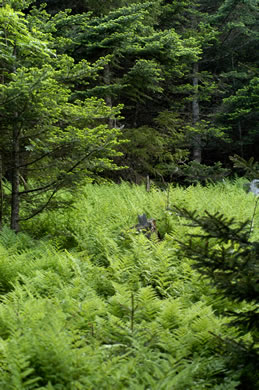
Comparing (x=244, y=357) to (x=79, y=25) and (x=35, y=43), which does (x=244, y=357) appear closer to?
(x=35, y=43)

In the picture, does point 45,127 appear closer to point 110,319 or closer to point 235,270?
point 110,319

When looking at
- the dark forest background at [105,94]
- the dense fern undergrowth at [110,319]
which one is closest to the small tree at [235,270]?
the dense fern undergrowth at [110,319]

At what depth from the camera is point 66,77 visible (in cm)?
543

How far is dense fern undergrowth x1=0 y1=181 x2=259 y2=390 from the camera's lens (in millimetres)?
2043

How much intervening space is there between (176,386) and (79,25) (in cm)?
948

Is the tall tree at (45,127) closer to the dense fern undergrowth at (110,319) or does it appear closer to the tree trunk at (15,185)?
the tree trunk at (15,185)

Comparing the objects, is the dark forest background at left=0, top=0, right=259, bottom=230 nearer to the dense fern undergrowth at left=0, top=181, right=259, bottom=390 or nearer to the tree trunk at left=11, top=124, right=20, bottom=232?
the tree trunk at left=11, top=124, right=20, bottom=232

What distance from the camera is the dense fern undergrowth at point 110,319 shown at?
2.04m

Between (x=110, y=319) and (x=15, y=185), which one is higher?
(x=15, y=185)

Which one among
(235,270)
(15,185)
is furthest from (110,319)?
(15,185)

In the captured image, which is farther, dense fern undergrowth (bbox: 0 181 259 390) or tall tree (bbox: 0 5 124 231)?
tall tree (bbox: 0 5 124 231)

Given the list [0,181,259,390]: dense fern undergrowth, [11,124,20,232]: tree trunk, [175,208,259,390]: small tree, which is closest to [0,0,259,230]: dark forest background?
[11,124,20,232]: tree trunk

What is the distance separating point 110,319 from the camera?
8.73ft

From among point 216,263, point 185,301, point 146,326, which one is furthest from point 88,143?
point 216,263
